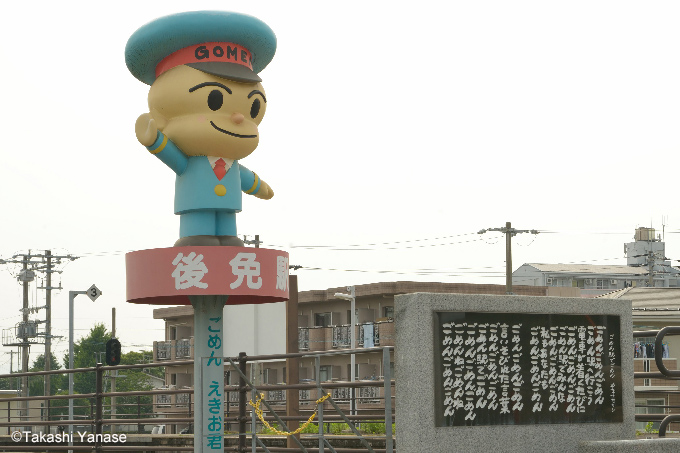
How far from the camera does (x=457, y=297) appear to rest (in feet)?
28.6

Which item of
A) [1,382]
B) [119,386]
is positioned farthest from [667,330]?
[1,382]

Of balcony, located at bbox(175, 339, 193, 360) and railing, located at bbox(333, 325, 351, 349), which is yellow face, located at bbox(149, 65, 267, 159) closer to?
railing, located at bbox(333, 325, 351, 349)

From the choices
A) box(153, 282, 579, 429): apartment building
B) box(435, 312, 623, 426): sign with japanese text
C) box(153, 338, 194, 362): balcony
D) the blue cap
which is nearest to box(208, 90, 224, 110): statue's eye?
the blue cap

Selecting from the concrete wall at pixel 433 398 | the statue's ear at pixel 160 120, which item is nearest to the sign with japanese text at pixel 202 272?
the statue's ear at pixel 160 120

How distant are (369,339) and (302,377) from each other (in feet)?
19.2

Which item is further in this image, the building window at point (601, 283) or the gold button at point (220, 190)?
the building window at point (601, 283)

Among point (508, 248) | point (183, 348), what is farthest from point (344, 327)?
point (183, 348)

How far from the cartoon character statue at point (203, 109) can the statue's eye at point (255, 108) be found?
14 millimetres

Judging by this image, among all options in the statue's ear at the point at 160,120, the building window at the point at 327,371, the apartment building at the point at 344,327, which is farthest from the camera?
the building window at the point at 327,371

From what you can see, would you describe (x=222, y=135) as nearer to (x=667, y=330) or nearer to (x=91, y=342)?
(x=667, y=330)

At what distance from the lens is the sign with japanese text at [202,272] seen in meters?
11.5

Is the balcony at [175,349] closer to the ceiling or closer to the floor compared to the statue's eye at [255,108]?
closer to the floor

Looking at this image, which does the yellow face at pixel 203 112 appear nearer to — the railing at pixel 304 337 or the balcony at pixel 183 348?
the railing at pixel 304 337

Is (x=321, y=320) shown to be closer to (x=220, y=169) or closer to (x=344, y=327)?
(x=344, y=327)
